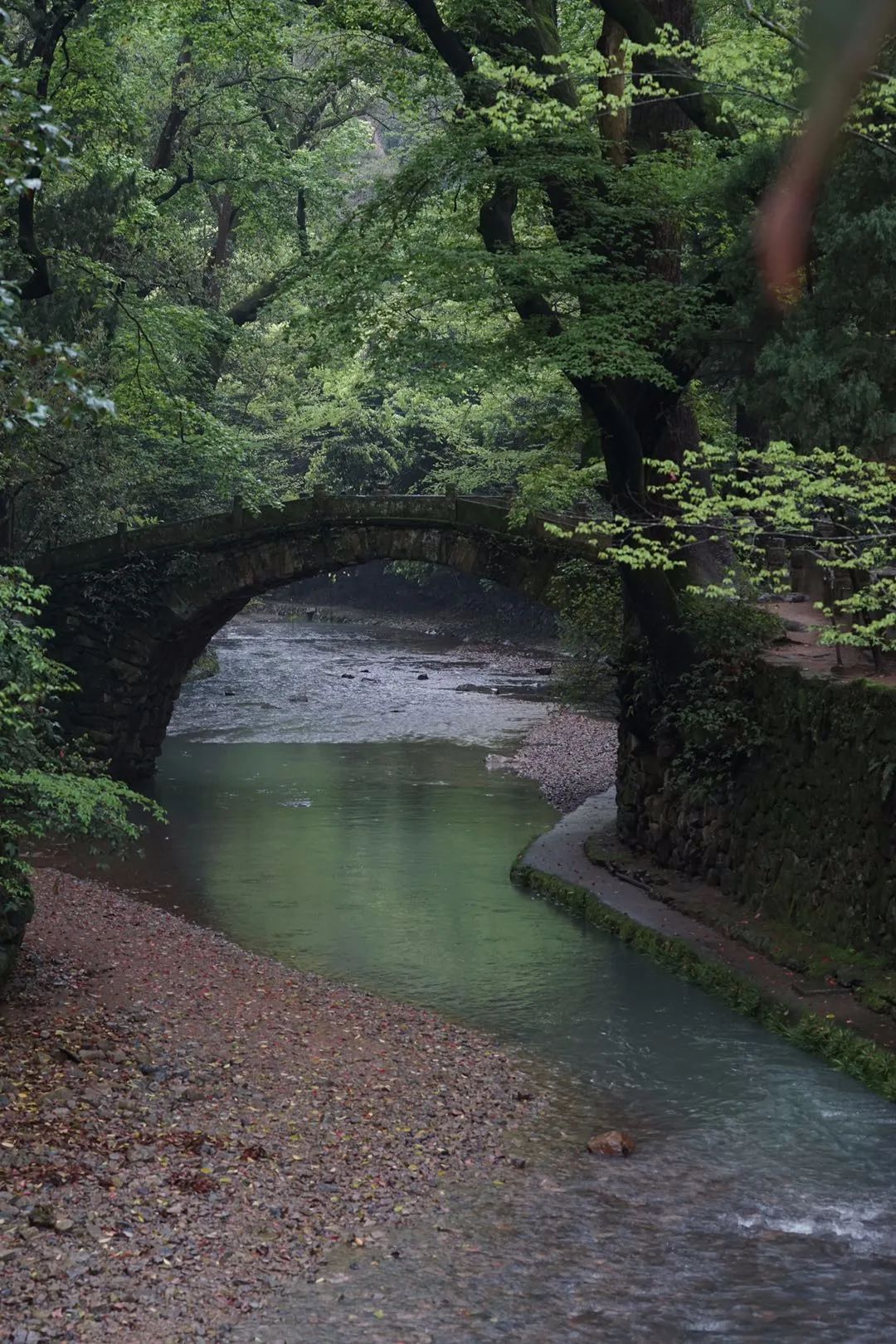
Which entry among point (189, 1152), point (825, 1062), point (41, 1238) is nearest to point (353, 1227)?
point (189, 1152)

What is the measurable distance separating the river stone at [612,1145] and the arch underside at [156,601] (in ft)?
56.6

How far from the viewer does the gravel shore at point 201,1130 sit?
9.24 meters

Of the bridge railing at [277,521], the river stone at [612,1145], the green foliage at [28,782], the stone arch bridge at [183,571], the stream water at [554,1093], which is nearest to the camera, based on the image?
the stream water at [554,1093]

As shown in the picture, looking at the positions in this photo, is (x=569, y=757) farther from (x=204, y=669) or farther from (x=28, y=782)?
(x=28, y=782)

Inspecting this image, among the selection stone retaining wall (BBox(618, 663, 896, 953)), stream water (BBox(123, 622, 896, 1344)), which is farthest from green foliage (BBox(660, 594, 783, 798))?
stream water (BBox(123, 622, 896, 1344))

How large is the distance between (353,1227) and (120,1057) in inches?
123

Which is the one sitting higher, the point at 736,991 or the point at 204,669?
the point at 204,669

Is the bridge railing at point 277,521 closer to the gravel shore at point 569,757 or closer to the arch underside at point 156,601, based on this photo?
the arch underside at point 156,601

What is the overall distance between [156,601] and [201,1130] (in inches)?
808

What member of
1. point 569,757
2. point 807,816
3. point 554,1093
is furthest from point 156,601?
point 554,1093

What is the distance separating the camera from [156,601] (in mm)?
30938

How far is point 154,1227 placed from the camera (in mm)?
9883

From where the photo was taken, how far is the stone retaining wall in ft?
55.3

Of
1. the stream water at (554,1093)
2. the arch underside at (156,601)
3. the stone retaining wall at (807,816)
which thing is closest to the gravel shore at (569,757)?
the stream water at (554,1093)
